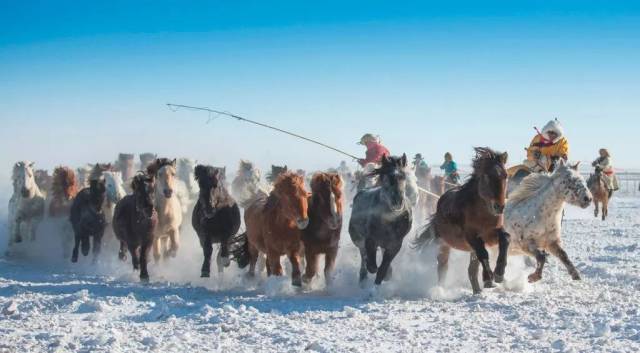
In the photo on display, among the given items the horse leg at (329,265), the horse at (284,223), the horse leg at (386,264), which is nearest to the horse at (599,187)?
the horse leg at (386,264)

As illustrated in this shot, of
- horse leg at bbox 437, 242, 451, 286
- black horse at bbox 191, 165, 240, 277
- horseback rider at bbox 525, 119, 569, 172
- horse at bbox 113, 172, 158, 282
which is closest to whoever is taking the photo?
horse leg at bbox 437, 242, 451, 286

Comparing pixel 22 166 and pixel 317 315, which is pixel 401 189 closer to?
pixel 317 315

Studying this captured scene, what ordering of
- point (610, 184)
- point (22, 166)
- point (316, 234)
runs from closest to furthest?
point (316, 234)
point (22, 166)
point (610, 184)

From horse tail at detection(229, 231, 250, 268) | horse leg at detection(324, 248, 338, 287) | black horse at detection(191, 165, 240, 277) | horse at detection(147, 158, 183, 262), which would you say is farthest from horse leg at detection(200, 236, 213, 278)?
horse leg at detection(324, 248, 338, 287)

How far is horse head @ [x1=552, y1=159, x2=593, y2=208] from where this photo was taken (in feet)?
27.5

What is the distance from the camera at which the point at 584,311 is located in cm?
649

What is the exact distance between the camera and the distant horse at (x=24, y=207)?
13000 millimetres

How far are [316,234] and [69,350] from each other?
11.2 ft

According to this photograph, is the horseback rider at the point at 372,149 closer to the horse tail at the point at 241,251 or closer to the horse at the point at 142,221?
the horse tail at the point at 241,251

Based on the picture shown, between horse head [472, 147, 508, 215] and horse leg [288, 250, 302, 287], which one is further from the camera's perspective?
horse leg [288, 250, 302, 287]

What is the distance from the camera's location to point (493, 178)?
289 inches

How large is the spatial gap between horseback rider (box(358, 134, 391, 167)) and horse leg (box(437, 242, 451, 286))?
2.98 m

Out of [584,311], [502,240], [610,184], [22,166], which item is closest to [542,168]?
[502,240]

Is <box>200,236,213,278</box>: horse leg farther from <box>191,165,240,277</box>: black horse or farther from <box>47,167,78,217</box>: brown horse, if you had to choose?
<box>47,167,78,217</box>: brown horse
